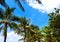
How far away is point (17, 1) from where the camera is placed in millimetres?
16953

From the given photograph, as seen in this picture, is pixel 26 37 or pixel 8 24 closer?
pixel 8 24

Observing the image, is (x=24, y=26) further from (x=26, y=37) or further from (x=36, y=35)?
(x=36, y=35)

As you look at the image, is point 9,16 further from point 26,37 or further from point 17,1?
point 17,1

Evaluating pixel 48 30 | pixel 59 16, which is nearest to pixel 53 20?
pixel 59 16

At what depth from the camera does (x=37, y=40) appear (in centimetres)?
6806

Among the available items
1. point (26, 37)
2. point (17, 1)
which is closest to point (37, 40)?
point (26, 37)

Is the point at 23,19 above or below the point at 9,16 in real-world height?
below

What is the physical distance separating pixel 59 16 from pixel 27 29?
14162mm

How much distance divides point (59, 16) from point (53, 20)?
149cm

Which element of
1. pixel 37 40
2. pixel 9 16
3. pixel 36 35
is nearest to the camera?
pixel 9 16

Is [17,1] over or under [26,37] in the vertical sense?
over

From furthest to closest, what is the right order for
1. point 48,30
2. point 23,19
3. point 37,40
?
point 37,40
point 23,19
point 48,30

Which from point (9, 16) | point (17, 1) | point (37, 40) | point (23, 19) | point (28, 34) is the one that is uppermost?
point (17, 1)

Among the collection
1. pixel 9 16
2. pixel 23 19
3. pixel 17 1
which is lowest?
pixel 23 19
